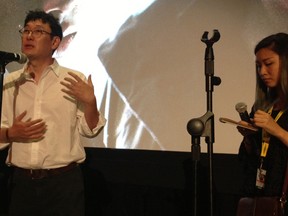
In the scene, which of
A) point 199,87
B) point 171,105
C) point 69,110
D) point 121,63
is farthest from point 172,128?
point 69,110

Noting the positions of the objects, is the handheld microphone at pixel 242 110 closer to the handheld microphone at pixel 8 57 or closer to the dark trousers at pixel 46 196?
the dark trousers at pixel 46 196

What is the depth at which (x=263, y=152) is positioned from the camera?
167cm

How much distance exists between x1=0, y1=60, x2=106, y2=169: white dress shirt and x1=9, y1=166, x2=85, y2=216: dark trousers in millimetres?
72

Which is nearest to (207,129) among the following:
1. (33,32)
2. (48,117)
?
(48,117)

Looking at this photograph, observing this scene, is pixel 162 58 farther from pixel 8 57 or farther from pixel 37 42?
pixel 8 57

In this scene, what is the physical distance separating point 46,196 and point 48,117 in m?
0.39

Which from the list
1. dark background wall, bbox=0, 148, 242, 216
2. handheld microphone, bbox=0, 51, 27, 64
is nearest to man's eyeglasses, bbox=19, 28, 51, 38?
handheld microphone, bbox=0, 51, 27, 64

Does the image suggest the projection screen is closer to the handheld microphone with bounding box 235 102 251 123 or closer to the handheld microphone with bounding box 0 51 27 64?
the handheld microphone with bounding box 235 102 251 123

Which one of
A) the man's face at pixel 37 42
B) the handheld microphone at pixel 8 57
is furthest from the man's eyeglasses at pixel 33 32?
the handheld microphone at pixel 8 57

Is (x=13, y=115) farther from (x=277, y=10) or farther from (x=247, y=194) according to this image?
(x=277, y=10)

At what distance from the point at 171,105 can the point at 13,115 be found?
107cm

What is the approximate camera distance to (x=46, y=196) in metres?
1.82

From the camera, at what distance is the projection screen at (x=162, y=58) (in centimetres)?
242

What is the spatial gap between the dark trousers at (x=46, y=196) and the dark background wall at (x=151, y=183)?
0.89 m
